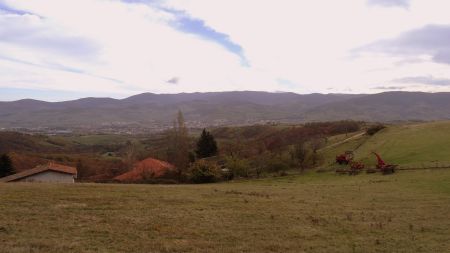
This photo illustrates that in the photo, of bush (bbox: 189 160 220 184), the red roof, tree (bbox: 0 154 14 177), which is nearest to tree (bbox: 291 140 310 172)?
bush (bbox: 189 160 220 184)

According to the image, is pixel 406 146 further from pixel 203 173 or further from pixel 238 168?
pixel 203 173

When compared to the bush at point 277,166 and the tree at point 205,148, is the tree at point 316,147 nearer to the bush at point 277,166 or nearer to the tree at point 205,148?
Answer: the bush at point 277,166

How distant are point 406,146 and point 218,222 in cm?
4907

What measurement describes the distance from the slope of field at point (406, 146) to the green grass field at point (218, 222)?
845 inches

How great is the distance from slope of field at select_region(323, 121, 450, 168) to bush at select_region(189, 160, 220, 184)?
16360 millimetres

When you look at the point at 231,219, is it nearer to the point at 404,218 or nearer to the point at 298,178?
the point at 404,218

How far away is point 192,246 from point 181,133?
80.5 m

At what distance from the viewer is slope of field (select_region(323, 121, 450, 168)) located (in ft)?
171

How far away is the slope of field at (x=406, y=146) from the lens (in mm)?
52031

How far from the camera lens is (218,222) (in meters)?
20.0

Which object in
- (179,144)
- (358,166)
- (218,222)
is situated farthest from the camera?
(179,144)

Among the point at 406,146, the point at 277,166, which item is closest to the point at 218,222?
the point at 277,166

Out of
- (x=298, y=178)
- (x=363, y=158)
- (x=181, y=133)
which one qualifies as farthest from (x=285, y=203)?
(x=181, y=133)

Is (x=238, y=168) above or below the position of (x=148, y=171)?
above
